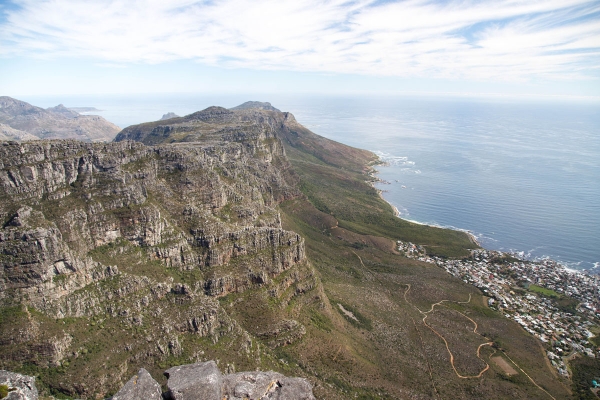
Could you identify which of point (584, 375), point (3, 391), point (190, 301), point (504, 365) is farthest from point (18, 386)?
point (584, 375)

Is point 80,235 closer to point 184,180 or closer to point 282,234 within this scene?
point 184,180

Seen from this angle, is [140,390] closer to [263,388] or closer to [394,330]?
[263,388]

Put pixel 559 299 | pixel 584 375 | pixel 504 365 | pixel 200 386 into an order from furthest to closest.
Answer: pixel 559 299
pixel 504 365
pixel 584 375
pixel 200 386

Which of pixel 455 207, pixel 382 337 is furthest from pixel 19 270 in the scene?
pixel 455 207

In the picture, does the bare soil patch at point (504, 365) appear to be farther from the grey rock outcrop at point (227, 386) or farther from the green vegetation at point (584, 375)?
the grey rock outcrop at point (227, 386)

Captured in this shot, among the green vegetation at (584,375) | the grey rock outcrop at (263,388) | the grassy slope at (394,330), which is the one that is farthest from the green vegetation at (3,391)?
the green vegetation at (584,375)

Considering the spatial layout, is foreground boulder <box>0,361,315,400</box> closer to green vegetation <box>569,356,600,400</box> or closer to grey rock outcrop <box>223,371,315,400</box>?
grey rock outcrop <box>223,371,315,400</box>

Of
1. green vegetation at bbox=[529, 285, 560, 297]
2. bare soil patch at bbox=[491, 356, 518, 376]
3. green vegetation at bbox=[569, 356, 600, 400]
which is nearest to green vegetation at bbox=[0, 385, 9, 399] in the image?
bare soil patch at bbox=[491, 356, 518, 376]
